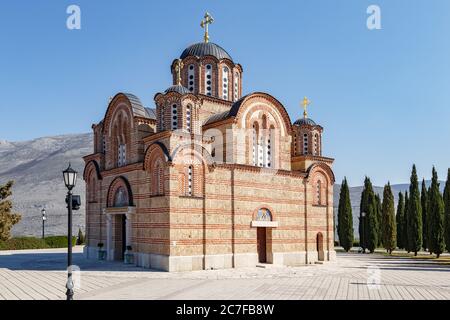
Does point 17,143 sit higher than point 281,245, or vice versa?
point 17,143

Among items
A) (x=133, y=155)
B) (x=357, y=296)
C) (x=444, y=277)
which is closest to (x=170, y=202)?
(x=133, y=155)

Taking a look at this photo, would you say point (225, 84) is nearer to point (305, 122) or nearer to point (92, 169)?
point (305, 122)

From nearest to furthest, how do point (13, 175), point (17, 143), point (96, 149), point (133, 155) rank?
1. point (133, 155)
2. point (96, 149)
3. point (13, 175)
4. point (17, 143)

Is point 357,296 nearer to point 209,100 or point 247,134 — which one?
point 247,134

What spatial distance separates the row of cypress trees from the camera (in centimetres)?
3175

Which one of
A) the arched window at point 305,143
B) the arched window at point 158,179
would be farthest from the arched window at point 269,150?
the arched window at point 158,179

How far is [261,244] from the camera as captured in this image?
24.5m

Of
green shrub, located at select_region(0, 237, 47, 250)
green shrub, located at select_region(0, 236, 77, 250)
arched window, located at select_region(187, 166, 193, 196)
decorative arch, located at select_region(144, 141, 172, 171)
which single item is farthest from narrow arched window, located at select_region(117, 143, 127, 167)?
green shrub, located at select_region(0, 237, 47, 250)

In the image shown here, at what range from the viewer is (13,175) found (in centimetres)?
11481

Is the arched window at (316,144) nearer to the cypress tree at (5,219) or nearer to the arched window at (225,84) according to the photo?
the arched window at (225,84)

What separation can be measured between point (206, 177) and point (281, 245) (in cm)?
622

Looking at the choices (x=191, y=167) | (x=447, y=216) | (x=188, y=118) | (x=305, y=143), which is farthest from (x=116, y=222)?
(x=447, y=216)

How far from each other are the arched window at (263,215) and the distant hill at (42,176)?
30.7 metres

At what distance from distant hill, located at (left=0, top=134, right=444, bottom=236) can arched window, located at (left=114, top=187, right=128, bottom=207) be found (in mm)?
24778
